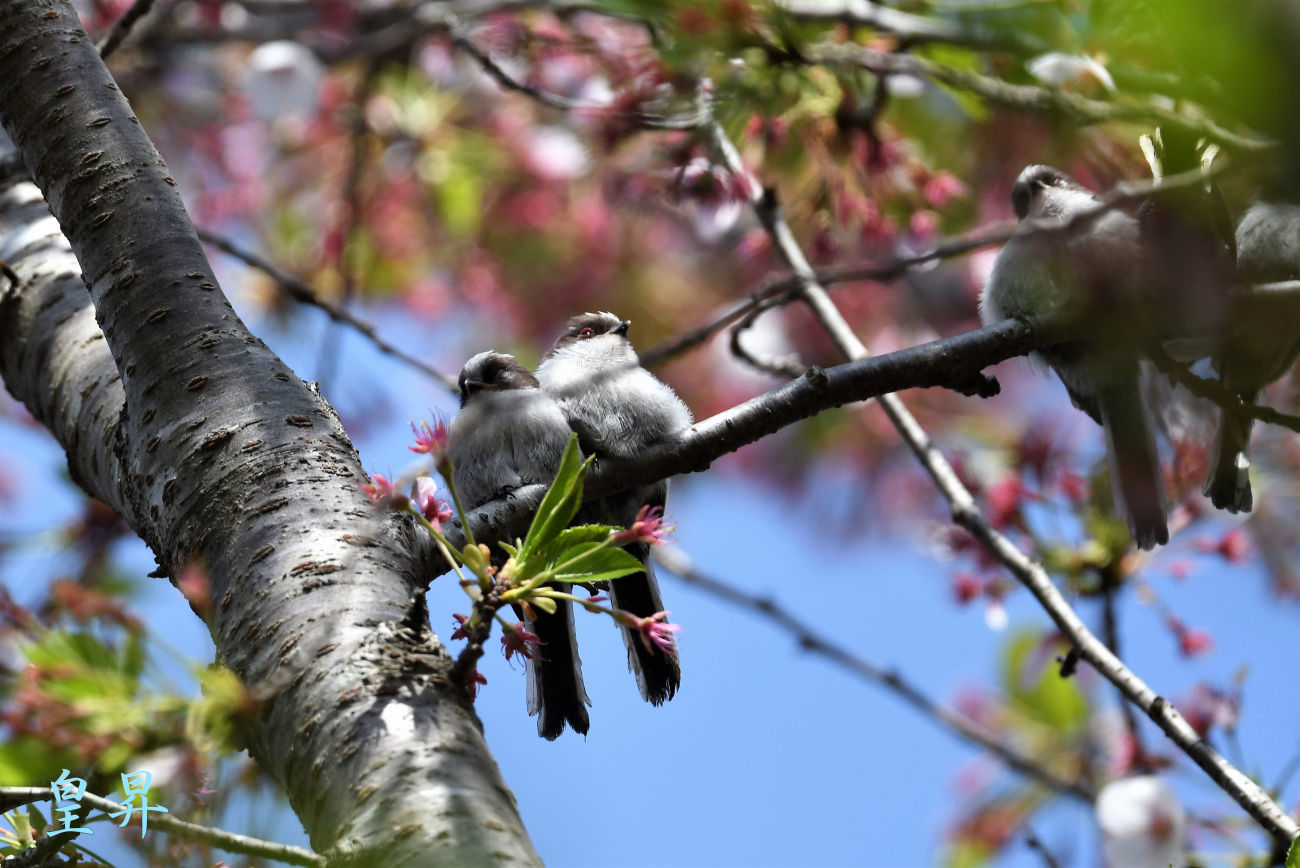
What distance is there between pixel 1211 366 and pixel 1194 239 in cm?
85

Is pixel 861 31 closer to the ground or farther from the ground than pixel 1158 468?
farther from the ground

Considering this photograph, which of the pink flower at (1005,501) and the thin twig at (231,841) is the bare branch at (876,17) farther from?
the thin twig at (231,841)

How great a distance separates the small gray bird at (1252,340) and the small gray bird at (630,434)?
1.12m

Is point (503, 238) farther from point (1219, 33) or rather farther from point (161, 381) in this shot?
point (1219, 33)

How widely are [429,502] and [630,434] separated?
40.2 inches

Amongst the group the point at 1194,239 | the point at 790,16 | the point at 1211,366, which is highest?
the point at 790,16

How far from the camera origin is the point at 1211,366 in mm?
2545

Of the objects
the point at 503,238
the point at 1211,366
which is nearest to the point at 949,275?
the point at 503,238

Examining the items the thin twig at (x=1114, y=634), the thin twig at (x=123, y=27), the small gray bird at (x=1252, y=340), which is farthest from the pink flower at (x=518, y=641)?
the thin twig at (x=1114, y=634)

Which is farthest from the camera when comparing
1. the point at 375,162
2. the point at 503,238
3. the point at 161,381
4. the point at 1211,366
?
the point at 503,238

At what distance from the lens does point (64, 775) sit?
4.96 feet

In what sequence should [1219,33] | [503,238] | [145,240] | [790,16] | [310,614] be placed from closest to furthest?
[1219,33]
[310,614]
[145,240]
[790,16]
[503,238]

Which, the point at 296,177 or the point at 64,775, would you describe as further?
the point at 296,177

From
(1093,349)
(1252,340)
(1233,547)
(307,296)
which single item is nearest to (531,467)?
(307,296)
